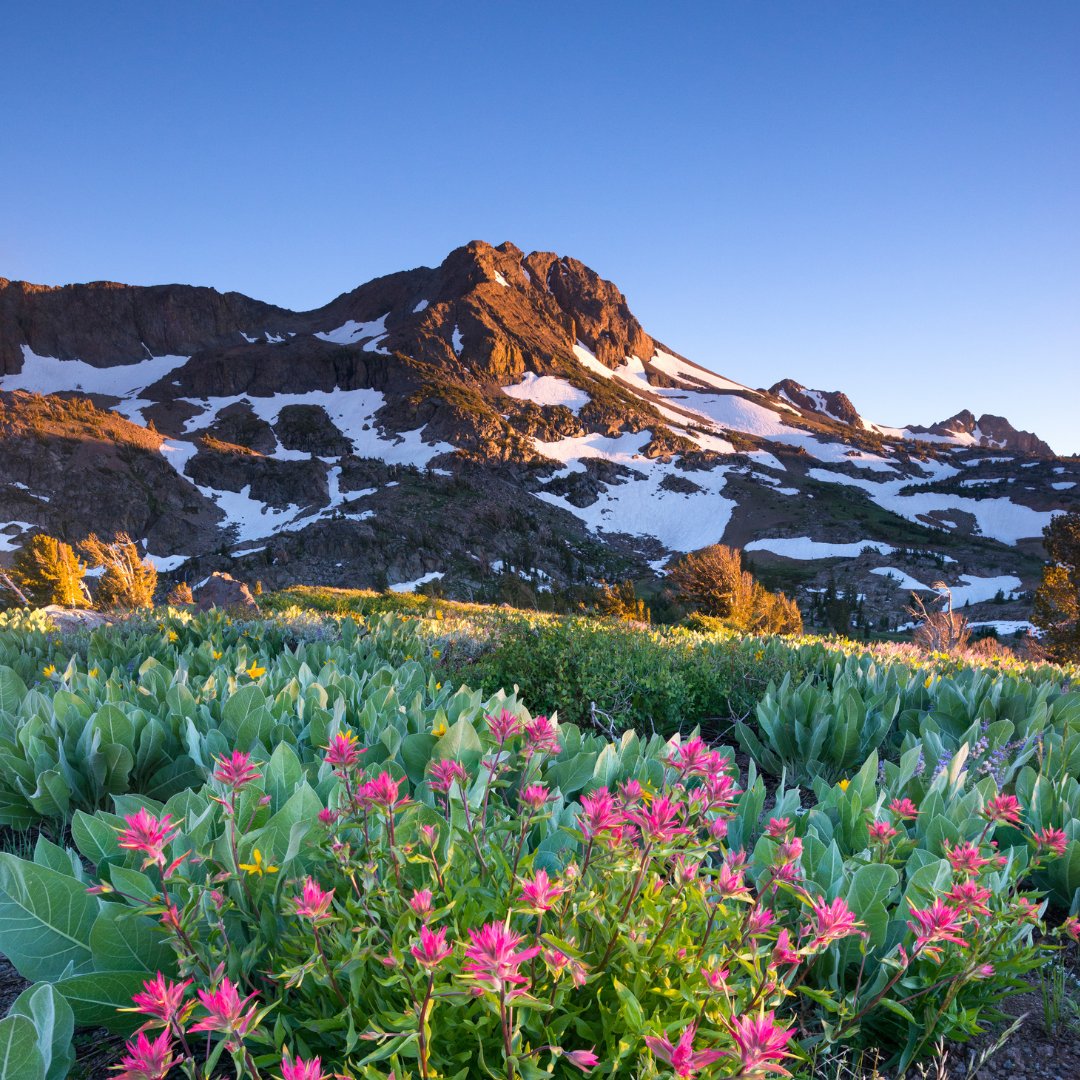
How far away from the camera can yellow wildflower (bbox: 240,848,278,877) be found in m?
1.42

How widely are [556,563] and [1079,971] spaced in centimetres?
7689

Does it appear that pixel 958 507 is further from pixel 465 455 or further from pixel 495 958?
pixel 495 958

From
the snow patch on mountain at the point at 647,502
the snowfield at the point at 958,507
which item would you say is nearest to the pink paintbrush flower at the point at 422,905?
the snow patch on mountain at the point at 647,502

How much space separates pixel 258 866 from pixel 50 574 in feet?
83.7

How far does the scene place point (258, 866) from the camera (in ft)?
4.83

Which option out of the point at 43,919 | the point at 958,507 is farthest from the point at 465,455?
the point at 43,919

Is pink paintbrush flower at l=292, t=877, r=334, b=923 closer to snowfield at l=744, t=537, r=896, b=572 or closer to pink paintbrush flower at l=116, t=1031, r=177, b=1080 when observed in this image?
pink paintbrush flower at l=116, t=1031, r=177, b=1080

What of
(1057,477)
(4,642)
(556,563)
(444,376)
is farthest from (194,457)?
(1057,477)

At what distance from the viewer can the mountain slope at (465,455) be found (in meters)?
75.6

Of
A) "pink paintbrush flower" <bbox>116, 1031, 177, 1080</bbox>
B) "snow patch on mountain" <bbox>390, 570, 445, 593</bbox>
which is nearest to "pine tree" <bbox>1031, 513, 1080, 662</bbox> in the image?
"pink paintbrush flower" <bbox>116, 1031, 177, 1080</bbox>

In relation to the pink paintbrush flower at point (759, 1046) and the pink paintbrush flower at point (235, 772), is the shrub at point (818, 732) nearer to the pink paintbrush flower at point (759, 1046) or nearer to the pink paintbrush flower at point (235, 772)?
the pink paintbrush flower at point (759, 1046)

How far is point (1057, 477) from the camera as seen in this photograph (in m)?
113

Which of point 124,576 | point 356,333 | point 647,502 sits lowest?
point 124,576

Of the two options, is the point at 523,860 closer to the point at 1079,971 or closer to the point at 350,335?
the point at 1079,971
